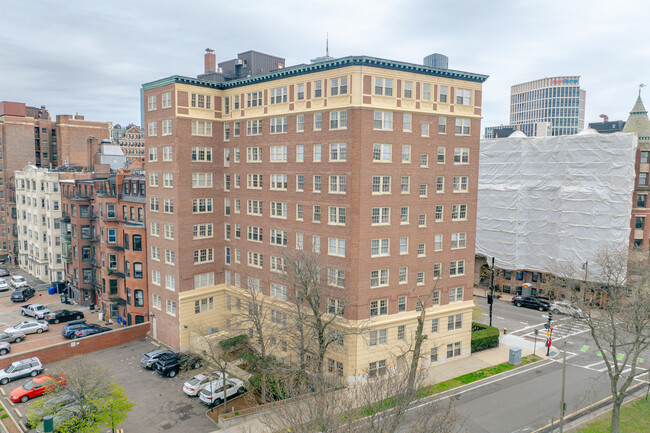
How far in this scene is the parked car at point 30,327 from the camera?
2109 inches

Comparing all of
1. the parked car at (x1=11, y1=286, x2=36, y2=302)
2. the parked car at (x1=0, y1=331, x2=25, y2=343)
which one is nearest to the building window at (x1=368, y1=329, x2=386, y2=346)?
the parked car at (x1=0, y1=331, x2=25, y2=343)

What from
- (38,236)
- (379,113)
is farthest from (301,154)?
(38,236)

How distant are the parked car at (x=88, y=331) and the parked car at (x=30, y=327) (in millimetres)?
6165

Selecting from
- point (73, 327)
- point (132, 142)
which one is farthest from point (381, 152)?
point (132, 142)

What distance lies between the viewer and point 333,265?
133 feet

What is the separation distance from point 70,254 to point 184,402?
142 feet

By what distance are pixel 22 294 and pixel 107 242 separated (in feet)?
75.7

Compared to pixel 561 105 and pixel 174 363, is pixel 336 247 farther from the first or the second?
pixel 561 105

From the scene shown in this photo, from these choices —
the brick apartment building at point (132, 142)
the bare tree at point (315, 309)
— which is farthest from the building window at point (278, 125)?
the brick apartment building at point (132, 142)

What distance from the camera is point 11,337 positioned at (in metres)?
52.2

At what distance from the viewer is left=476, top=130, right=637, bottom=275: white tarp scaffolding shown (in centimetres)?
6144

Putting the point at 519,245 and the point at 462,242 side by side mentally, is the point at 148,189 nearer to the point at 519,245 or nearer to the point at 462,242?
the point at 462,242

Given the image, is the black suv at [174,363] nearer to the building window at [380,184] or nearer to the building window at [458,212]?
the building window at [380,184]

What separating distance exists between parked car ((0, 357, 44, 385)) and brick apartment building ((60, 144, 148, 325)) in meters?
12.1
